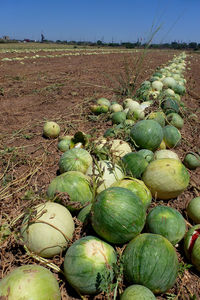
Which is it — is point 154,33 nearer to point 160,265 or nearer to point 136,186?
point 136,186

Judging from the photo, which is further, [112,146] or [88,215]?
[112,146]

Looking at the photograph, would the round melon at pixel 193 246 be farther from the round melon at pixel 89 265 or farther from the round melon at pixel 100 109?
the round melon at pixel 100 109

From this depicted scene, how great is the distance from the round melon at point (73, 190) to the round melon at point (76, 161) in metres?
0.47

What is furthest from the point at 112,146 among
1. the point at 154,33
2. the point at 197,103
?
the point at 197,103

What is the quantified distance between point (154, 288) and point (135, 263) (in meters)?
0.25

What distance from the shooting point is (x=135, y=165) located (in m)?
3.45

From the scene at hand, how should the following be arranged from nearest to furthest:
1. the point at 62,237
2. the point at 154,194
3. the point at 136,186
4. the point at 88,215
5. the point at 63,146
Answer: the point at 62,237 → the point at 88,215 → the point at 136,186 → the point at 154,194 → the point at 63,146

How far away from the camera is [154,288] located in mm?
2150

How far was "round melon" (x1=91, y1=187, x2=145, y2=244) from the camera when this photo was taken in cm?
237

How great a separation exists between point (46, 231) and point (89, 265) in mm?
572

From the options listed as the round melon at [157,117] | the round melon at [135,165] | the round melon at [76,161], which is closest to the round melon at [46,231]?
the round melon at [76,161]

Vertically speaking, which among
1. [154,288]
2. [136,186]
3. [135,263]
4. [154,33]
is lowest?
[154,288]

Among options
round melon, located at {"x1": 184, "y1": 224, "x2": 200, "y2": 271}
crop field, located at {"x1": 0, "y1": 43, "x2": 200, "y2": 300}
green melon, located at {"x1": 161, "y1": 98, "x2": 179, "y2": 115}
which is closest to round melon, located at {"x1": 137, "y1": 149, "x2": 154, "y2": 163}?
crop field, located at {"x1": 0, "y1": 43, "x2": 200, "y2": 300}

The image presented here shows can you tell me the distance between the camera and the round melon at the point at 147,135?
4.13 m
